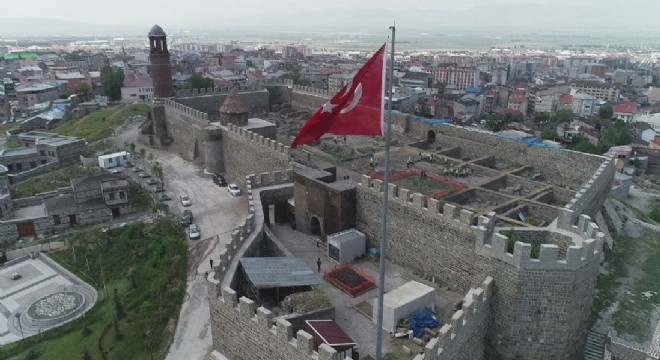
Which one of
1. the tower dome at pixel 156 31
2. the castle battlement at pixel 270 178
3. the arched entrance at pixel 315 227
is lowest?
the arched entrance at pixel 315 227

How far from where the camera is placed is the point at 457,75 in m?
122

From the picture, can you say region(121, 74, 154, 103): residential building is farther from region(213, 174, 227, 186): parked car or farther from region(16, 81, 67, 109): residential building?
region(213, 174, 227, 186): parked car

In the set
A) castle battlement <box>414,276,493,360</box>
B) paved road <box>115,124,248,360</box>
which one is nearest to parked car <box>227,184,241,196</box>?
paved road <box>115,124,248,360</box>

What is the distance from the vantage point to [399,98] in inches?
3164

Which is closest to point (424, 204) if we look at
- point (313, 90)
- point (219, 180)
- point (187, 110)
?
point (219, 180)

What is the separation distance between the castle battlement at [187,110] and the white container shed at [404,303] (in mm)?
24233

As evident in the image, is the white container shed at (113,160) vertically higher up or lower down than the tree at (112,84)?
lower down

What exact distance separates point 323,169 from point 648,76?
14330 cm

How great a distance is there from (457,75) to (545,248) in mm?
113450

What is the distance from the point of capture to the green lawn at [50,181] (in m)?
36.2

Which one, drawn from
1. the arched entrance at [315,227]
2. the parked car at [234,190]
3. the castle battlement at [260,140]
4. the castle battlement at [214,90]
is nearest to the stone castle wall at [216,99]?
the castle battlement at [214,90]

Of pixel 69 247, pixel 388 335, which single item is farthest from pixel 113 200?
pixel 388 335

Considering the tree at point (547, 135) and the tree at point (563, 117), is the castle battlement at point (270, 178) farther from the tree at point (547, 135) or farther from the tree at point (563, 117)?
the tree at point (563, 117)

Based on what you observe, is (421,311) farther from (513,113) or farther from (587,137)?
(513,113)
